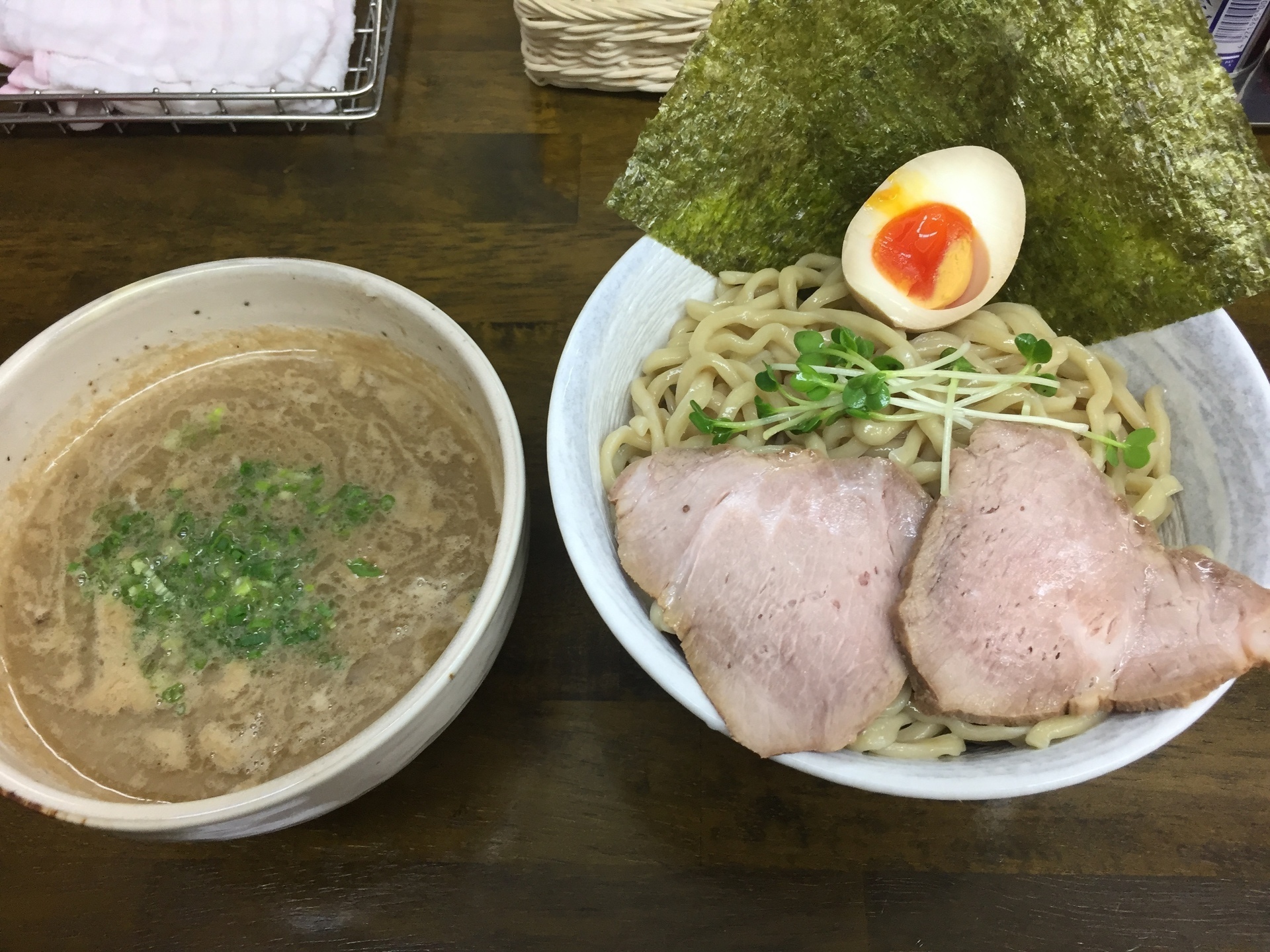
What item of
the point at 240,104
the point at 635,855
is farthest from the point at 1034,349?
the point at 240,104

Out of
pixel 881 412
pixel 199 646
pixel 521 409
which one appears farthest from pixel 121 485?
pixel 881 412

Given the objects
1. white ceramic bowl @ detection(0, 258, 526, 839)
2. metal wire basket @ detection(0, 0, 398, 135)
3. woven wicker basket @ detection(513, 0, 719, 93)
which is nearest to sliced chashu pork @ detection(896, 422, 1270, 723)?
white ceramic bowl @ detection(0, 258, 526, 839)

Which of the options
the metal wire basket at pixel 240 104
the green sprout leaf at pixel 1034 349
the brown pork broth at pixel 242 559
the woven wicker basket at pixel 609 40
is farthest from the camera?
the metal wire basket at pixel 240 104

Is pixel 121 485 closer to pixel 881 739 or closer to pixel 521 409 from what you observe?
pixel 521 409

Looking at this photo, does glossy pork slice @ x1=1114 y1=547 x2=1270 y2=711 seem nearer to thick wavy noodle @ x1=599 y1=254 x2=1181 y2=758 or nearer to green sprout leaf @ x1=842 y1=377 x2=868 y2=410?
thick wavy noodle @ x1=599 y1=254 x2=1181 y2=758

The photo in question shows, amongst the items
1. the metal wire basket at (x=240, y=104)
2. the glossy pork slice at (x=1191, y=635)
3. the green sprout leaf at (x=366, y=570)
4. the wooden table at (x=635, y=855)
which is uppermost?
the glossy pork slice at (x=1191, y=635)

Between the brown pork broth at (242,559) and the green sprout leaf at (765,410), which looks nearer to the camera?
the brown pork broth at (242,559)

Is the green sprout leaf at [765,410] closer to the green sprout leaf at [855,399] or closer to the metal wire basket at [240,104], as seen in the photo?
the green sprout leaf at [855,399]

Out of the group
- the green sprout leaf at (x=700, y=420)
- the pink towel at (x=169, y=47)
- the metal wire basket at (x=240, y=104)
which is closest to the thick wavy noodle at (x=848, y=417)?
the green sprout leaf at (x=700, y=420)
